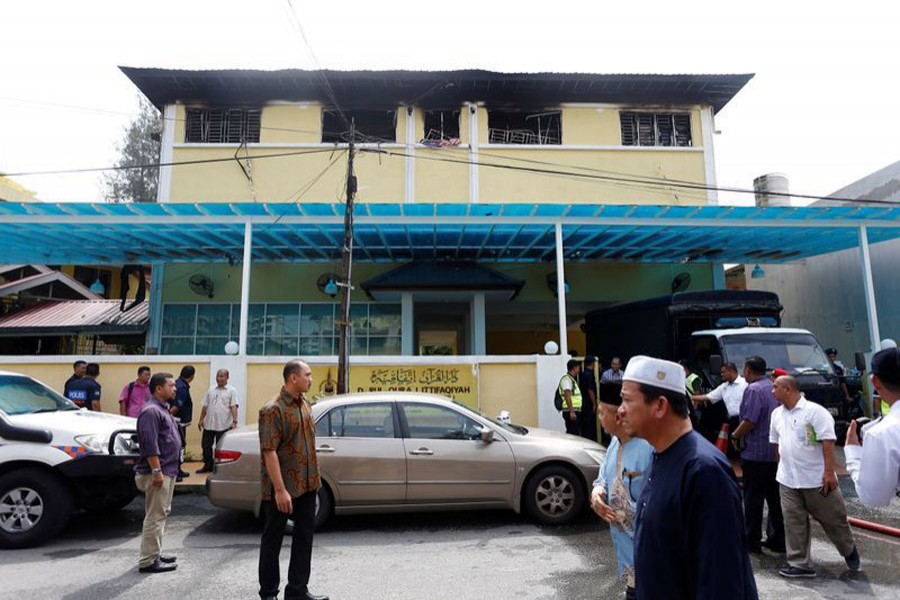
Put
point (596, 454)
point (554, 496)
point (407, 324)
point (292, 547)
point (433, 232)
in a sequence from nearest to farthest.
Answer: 1. point (292, 547)
2. point (554, 496)
3. point (596, 454)
4. point (433, 232)
5. point (407, 324)

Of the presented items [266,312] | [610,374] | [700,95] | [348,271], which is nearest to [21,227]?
[266,312]

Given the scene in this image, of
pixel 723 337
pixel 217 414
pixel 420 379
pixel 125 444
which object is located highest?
pixel 723 337

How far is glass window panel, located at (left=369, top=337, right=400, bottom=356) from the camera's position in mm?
14156

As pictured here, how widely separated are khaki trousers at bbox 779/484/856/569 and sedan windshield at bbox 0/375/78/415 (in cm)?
776

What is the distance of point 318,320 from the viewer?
47.0 ft

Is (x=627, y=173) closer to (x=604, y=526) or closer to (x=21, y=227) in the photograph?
(x=604, y=526)

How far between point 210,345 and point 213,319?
68 centimetres

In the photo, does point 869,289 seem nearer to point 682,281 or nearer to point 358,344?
point 682,281

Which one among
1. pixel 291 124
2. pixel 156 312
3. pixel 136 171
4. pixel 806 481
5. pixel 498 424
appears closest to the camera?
pixel 806 481

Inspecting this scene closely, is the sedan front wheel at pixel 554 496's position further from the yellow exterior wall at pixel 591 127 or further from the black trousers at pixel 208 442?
the yellow exterior wall at pixel 591 127

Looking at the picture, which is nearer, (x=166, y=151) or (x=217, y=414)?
(x=217, y=414)

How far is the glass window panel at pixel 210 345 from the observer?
14211 millimetres

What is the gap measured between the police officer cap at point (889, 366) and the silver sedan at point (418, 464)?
3820 millimetres

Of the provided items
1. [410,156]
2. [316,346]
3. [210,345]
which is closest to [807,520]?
[316,346]
